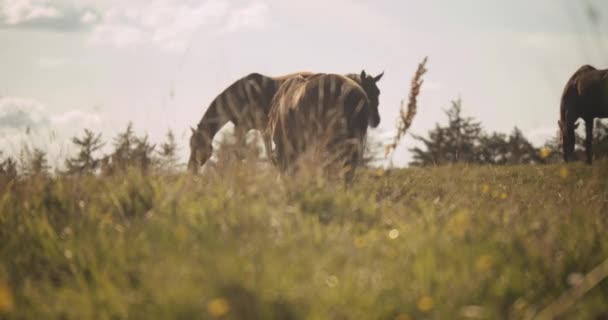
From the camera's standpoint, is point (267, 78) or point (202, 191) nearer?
point (202, 191)

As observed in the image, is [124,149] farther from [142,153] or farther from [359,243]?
[359,243]

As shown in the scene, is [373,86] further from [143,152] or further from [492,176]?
[143,152]

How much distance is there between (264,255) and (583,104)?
1345 centimetres

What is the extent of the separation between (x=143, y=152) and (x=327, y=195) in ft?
7.75

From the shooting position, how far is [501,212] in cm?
477

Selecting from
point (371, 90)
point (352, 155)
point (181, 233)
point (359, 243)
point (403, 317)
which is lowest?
point (403, 317)

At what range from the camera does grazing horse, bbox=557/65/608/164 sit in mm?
13773

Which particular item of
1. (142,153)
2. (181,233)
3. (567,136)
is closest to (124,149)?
(142,153)

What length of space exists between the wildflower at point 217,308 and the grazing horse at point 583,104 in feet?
43.5

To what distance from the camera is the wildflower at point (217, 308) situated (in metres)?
2.29

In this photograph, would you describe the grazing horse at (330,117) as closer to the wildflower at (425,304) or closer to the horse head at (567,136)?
the wildflower at (425,304)

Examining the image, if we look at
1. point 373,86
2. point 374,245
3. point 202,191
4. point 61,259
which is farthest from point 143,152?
point 373,86

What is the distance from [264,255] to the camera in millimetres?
2863

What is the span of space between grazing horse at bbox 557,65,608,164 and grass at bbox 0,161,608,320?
10371 millimetres
